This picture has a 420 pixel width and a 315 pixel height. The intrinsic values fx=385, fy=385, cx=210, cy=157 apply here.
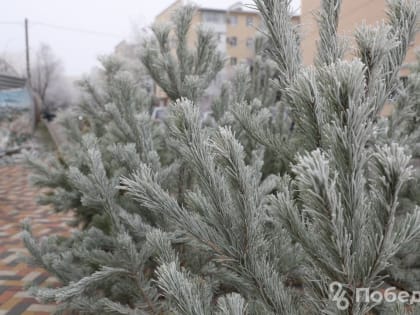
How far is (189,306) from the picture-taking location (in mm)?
1056

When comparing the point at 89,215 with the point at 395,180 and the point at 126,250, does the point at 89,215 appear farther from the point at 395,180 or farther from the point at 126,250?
the point at 395,180

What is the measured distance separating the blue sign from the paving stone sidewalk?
190 centimetres

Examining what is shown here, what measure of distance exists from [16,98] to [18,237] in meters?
6.49

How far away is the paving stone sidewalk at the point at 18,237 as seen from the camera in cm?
341

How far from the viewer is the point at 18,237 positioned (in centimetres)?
488

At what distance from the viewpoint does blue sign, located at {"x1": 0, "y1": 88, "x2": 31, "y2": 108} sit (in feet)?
31.3

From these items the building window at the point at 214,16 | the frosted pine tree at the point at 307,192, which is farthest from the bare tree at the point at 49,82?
the frosted pine tree at the point at 307,192

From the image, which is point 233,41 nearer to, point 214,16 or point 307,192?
point 214,16

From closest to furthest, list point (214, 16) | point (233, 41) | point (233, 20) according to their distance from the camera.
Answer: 1. point (214, 16)
2. point (233, 20)
3. point (233, 41)

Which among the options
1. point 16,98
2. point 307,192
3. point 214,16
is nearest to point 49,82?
point 214,16

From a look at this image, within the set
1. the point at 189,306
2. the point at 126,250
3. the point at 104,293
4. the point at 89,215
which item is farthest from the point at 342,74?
the point at 89,215

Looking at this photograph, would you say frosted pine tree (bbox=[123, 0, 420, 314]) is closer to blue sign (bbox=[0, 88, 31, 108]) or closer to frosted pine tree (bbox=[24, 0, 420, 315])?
frosted pine tree (bbox=[24, 0, 420, 315])

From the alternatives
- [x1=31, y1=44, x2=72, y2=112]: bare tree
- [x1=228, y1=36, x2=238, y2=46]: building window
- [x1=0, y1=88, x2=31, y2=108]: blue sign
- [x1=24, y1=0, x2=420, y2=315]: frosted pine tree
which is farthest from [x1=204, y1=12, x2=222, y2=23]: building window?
[x1=24, y1=0, x2=420, y2=315]: frosted pine tree

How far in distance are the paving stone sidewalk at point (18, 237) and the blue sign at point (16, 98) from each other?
1.90 meters
